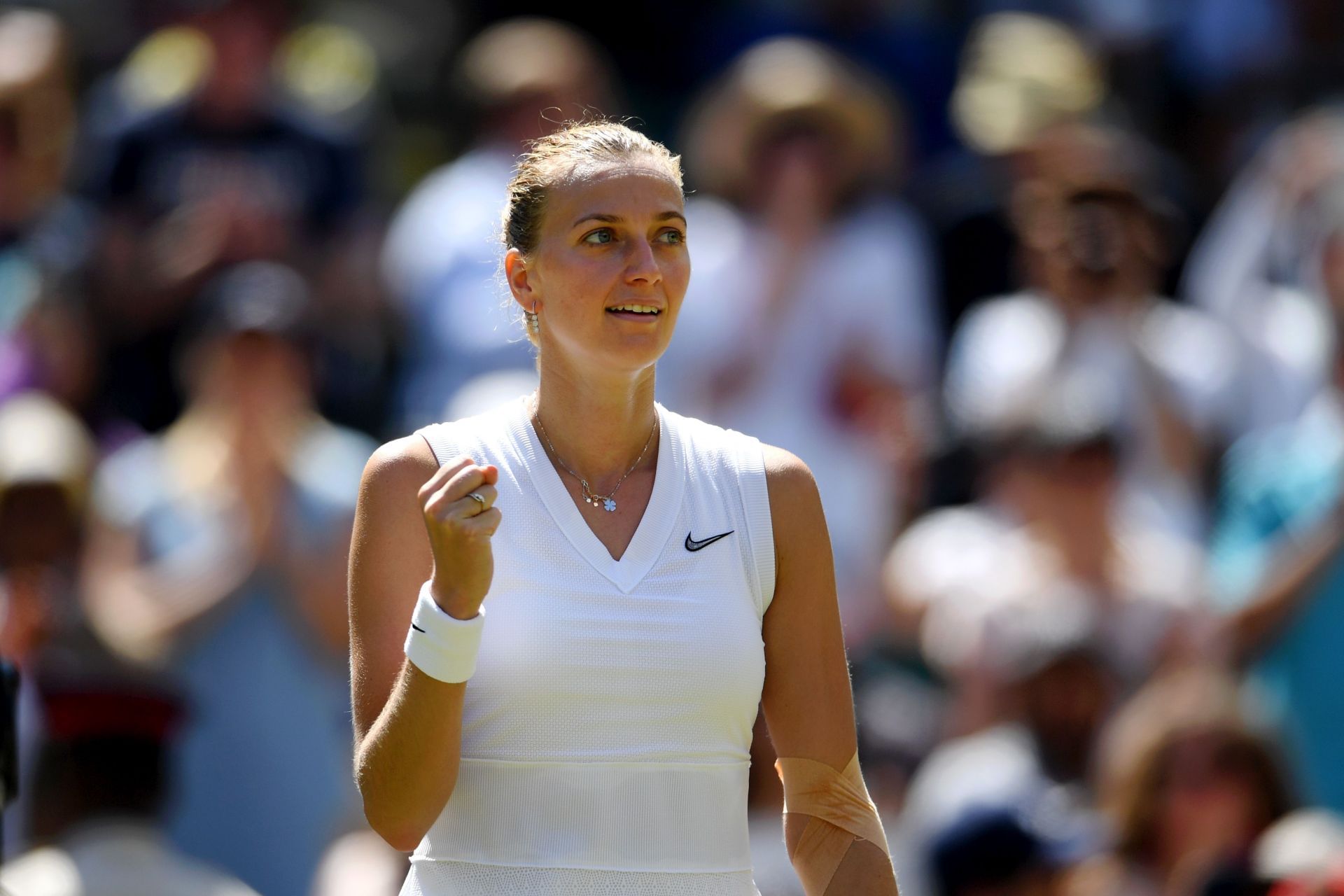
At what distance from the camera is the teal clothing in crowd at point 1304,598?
5930 millimetres

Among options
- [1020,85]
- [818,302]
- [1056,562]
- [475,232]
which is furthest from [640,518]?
[1020,85]

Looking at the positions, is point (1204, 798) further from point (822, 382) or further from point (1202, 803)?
point (822, 382)

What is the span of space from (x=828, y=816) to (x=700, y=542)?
17.6 inches

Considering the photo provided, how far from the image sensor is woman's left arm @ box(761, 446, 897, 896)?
304 centimetres

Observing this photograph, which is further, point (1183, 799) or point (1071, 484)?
point (1071, 484)

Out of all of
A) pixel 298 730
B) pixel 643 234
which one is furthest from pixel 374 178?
pixel 643 234

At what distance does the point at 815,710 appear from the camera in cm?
306

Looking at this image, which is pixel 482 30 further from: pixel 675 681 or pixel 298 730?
pixel 675 681

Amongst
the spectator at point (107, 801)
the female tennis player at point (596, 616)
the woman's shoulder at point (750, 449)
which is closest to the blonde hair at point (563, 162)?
the female tennis player at point (596, 616)

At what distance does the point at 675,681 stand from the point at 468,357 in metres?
4.17

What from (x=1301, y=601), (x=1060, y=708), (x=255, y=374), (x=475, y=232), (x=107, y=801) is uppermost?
(x=475, y=232)

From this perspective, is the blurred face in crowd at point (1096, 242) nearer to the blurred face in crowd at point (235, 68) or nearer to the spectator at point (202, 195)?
the spectator at point (202, 195)

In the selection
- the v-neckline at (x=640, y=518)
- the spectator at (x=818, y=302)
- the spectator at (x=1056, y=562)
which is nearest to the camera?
the v-neckline at (x=640, y=518)

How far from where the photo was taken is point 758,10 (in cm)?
872
